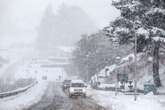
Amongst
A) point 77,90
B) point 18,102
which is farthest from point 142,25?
point 18,102

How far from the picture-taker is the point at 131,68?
76188 mm

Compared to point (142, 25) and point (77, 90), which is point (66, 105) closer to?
point (77, 90)

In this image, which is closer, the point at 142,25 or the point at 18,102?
the point at 18,102

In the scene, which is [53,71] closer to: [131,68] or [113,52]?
[113,52]

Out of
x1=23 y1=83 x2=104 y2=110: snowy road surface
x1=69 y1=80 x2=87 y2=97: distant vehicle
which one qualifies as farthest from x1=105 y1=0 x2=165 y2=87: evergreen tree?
x1=23 y1=83 x2=104 y2=110: snowy road surface

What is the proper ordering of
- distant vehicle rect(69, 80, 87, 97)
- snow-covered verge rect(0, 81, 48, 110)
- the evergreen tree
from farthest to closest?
distant vehicle rect(69, 80, 87, 97) < the evergreen tree < snow-covered verge rect(0, 81, 48, 110)

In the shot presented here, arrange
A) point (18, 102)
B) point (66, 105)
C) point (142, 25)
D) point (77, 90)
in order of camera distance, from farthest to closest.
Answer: point (77, 90) < point (142, 25) < point (18, 102) < point (66, 105)

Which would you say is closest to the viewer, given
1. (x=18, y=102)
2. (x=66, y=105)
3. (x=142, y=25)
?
(x=66, y=105)

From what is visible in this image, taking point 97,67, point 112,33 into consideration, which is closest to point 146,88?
point 112,33

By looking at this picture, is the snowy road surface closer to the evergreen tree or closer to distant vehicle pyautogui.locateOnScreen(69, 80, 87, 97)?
distant vehicle pyautogui.locateOnScreen(69, 80, 87, 97)

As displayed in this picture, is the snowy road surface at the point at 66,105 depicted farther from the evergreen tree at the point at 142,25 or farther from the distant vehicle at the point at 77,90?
the evergreen tree at the point at 142,25

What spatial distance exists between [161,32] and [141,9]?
4.41m

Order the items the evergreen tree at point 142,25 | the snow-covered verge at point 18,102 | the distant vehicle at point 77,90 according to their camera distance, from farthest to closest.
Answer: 1. the distant vehicle at point 77,90
2. the evergreen tree at point 142,25
3. the snow-covered verge at point 18,102

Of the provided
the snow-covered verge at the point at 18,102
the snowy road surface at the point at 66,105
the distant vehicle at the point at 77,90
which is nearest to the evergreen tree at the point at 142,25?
the distant vehicle at the point at 77,90
